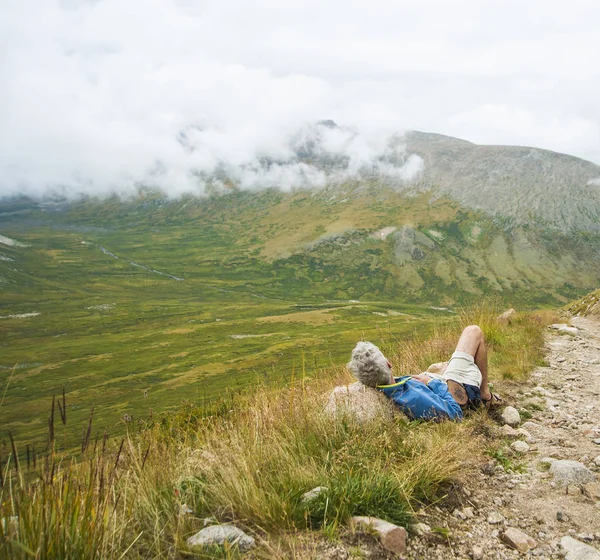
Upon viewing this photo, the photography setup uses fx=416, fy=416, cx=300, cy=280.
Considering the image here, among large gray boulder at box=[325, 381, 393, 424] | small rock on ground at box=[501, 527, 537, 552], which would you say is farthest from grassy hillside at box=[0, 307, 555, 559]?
small rock on ground at box=[501, 527, 537, 552]

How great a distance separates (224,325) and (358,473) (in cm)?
13521

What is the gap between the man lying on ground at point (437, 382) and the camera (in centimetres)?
609

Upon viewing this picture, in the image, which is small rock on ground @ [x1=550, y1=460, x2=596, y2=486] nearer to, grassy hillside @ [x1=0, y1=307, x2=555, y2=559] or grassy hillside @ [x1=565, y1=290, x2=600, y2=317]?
grassy hillside @ [x1=0, y1=307, x2=555, y2=559]

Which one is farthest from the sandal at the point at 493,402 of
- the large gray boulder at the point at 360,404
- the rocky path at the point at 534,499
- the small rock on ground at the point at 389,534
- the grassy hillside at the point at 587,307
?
the grassy hillside at the point at 587,307

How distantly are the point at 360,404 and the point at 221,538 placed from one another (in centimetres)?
286

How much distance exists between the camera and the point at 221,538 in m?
3.37

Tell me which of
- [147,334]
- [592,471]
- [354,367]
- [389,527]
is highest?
[354,367]

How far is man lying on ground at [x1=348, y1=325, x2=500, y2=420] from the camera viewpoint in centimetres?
609

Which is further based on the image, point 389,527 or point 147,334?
point 147,334

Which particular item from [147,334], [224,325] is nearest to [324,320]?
[224,325]

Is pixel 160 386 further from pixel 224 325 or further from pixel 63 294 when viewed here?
pixel 63 294

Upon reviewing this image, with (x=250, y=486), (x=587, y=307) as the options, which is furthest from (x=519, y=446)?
(x=587, y=307)

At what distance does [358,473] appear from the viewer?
4.07 metres

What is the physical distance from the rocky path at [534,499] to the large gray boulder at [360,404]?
4.63 feet
